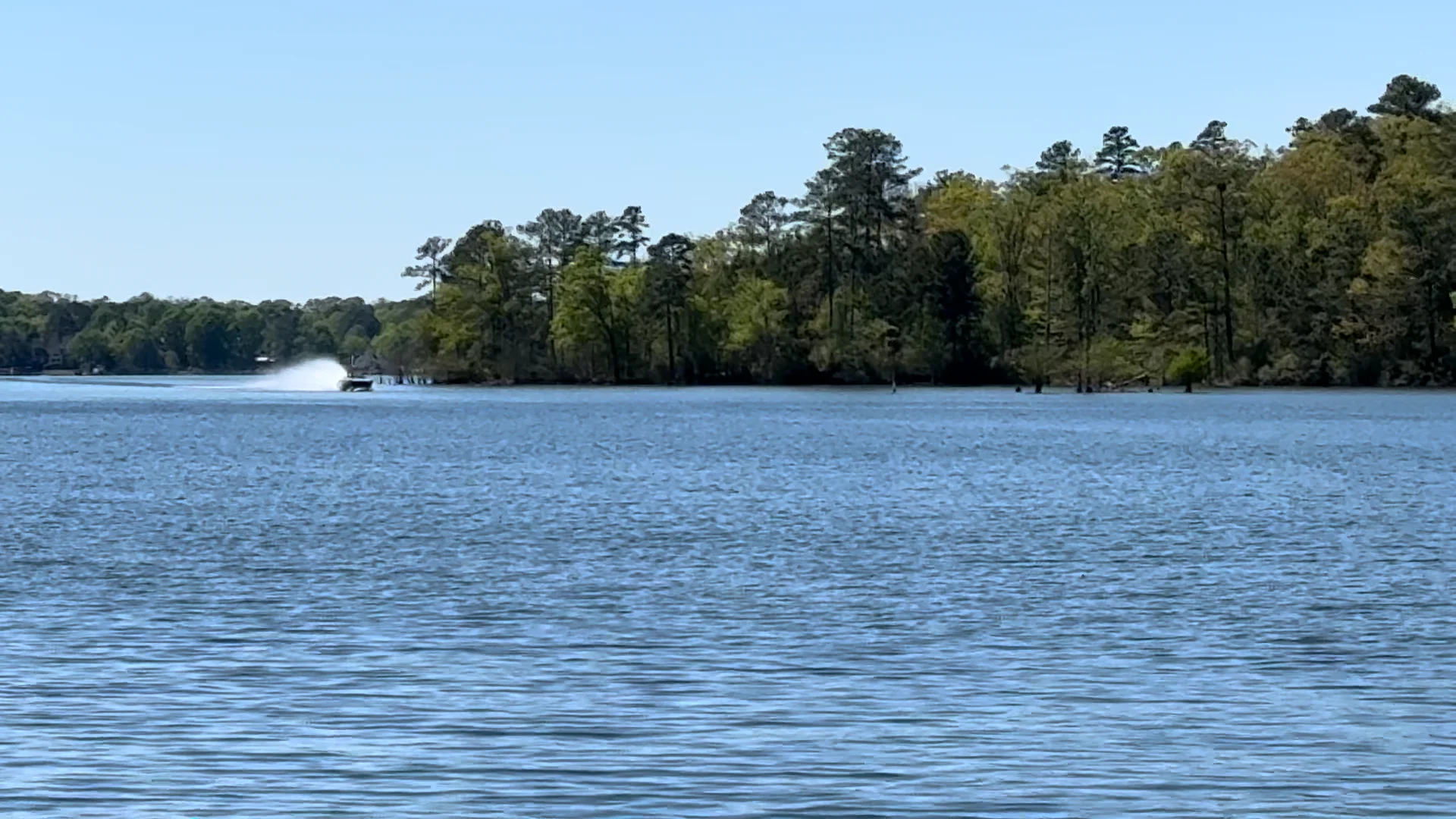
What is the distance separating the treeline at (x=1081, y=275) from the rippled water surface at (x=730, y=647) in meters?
88.5

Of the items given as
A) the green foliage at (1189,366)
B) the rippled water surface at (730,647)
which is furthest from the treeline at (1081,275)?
the rippled water surface at (730,647)

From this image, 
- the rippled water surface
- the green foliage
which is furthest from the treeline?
the rippled water surface

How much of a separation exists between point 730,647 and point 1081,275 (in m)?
137

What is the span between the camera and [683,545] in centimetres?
3872

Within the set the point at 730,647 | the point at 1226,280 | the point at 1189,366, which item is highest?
the point at 1226,280

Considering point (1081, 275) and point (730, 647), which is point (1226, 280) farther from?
point (730, 647)

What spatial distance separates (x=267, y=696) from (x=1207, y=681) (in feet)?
29.3

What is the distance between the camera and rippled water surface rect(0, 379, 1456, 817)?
18141mm

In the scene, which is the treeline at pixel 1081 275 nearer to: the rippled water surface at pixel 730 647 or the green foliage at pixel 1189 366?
the green foliage at pixel 1189 366

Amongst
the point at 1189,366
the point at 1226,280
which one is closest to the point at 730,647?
the point at 1226,280

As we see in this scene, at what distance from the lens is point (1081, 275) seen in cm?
15988

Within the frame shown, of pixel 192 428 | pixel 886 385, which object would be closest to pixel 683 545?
pixel 192 428

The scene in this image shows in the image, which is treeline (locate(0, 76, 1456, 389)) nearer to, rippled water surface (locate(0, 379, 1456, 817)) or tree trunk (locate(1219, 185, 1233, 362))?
tree trunk (locate(1219, 185, 1233, 362))

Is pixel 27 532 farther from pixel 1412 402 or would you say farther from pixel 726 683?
pixel 1412 402
